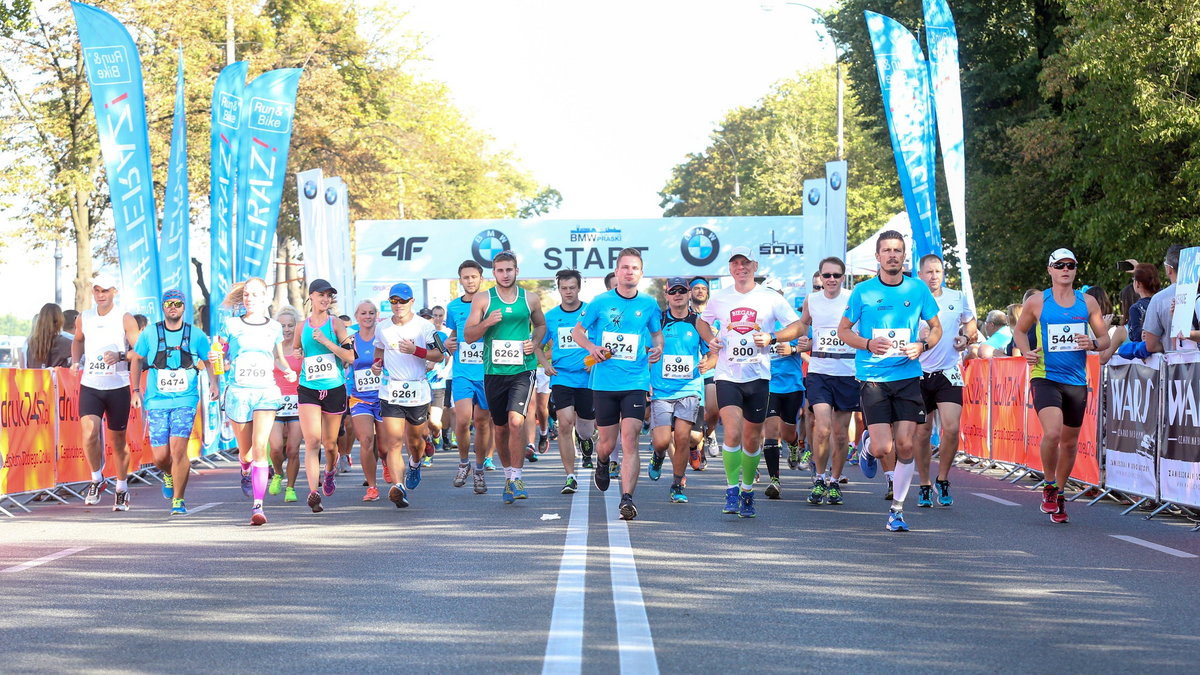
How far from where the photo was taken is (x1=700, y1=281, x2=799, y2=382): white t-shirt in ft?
40.2

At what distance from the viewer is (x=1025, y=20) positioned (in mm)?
33438

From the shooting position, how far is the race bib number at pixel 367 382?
14.1 meters

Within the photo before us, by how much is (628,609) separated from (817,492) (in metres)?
6.19

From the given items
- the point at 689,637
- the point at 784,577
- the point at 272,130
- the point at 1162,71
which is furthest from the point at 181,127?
the point at 689,637

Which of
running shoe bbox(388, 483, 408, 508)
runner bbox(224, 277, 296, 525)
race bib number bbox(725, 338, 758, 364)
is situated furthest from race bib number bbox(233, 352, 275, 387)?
race bib number bbox(725, 338, 758, 364)

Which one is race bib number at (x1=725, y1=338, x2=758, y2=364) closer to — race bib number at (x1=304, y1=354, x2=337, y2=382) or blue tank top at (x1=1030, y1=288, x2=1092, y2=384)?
blue tank top at (x1=1030, y1=288, x2=1092, y2=384)

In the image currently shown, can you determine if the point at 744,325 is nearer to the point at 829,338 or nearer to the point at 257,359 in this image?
the point at 829,338

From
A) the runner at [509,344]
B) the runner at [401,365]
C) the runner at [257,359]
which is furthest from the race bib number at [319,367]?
the runner at [509,344]

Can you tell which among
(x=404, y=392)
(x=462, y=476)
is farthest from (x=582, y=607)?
(x=462, y=476)

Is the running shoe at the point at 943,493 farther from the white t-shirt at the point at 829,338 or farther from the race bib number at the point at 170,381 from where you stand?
the race bib number at the point at 170,381

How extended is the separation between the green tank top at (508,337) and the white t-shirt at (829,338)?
2.46 m

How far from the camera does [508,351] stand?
13.7 meters

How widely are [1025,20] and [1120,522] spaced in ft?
75.9

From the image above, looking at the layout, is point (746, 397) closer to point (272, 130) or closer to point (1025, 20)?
point (272, 130)
